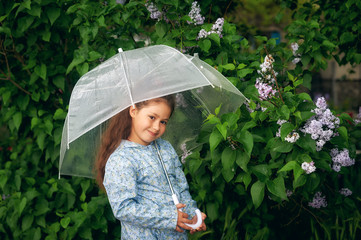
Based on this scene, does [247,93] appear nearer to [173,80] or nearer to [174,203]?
[173,80]

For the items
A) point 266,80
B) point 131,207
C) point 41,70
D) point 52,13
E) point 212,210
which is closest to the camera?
point 131,207

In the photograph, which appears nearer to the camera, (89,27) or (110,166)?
(110,166)

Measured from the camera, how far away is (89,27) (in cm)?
267

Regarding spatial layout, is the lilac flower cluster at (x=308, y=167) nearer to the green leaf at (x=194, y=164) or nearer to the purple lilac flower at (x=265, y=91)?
the purple lilac flower at (x=265, y=91)

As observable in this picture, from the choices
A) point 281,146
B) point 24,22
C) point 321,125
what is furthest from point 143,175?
point 24,22

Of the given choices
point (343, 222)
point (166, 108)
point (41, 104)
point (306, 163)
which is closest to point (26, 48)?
point (41, 104)

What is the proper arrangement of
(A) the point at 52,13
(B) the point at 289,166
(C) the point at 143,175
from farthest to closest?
(A) the point at 52,13
(B) the point at 289,166
(C) the point at 143,175

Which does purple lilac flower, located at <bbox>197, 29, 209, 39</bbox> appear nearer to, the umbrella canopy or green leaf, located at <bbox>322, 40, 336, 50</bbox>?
the umbrella canopy

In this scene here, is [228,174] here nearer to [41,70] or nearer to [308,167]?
[308,167]

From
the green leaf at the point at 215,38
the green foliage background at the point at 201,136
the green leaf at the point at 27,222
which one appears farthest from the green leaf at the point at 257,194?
the green leaf at the point at 27,222

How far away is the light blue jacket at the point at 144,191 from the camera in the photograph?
5.82ft

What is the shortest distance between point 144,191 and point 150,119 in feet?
1.14

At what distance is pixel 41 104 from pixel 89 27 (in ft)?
3.03

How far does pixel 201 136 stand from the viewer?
7.65 feet
